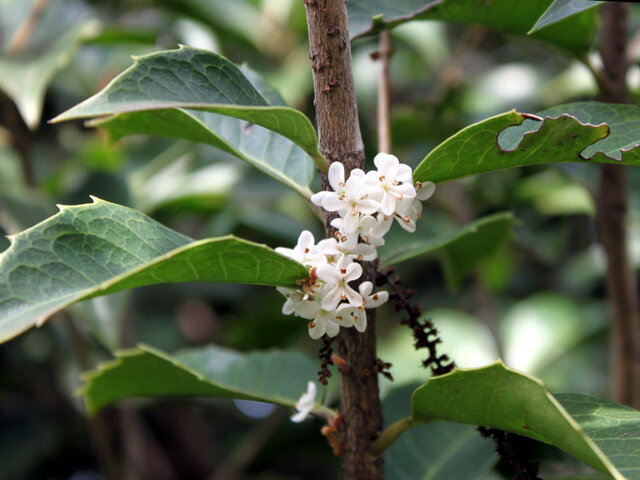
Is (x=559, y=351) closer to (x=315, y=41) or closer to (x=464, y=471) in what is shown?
(x=464, y=471)

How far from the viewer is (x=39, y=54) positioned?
1780 mm

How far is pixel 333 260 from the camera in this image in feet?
2.57

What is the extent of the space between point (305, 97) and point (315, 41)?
136 cm

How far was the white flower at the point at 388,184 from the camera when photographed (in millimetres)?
772

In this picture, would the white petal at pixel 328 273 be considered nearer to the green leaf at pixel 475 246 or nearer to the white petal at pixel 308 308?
the white petal at pixel 308 308

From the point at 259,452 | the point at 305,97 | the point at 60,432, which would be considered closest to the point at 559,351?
the point at 259,452

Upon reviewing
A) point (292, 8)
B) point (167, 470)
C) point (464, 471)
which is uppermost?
point (292, 8)

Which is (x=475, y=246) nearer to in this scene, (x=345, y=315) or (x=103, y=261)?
(x=345, y=315)

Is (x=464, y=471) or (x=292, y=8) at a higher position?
(x=292, y=8)

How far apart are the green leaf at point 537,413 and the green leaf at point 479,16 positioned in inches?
22.8

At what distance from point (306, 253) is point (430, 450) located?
51cm

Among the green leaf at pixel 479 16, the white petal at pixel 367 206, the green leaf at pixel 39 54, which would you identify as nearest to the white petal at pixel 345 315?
the white petal at pixel 367 206

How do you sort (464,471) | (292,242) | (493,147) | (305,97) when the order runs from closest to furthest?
(493,147) < (464,471) < (292,242) < (305,97)

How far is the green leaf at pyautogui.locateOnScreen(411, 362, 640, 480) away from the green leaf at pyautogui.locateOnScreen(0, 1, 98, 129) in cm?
114
